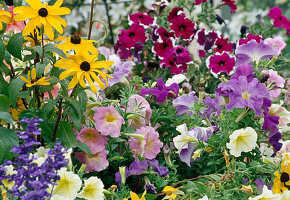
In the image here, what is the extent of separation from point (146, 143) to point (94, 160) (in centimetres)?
16

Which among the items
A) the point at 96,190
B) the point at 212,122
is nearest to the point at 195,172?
the point at 212,122

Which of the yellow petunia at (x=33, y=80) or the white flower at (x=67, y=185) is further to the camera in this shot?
the yellow petunia at (x=33, y=80)

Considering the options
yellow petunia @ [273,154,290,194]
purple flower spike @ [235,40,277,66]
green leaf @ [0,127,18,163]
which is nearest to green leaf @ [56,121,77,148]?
green leaf @ [0,127,18,163]

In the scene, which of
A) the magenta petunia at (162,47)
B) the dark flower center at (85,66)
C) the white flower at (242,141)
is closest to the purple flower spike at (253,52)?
the white flower at (242,141)

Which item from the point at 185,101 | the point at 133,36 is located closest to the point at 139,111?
the point at 185,101

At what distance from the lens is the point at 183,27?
206 centimetres

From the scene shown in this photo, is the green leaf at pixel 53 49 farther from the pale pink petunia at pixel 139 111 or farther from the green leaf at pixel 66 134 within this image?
the pale pink petunia at pixel 139 111

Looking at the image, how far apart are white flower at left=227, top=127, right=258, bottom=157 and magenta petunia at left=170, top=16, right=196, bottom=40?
0.89 metres

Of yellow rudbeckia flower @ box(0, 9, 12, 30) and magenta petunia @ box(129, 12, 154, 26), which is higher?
yellow rudbeckia flower @ box(0, 9, 12, 30)

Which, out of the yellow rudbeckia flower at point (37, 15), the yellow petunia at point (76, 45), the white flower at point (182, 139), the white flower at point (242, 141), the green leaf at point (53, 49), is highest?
the yellow rudbeckia flower at point (37, 15)

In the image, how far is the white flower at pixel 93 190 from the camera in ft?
3.45

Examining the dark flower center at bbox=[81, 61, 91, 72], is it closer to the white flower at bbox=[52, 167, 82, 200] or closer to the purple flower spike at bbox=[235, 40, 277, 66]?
the white flower at bbox=[52, 167, 82, 200]

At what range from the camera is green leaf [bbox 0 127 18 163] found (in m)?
1.11

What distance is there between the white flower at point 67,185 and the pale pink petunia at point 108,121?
248 millimetres
